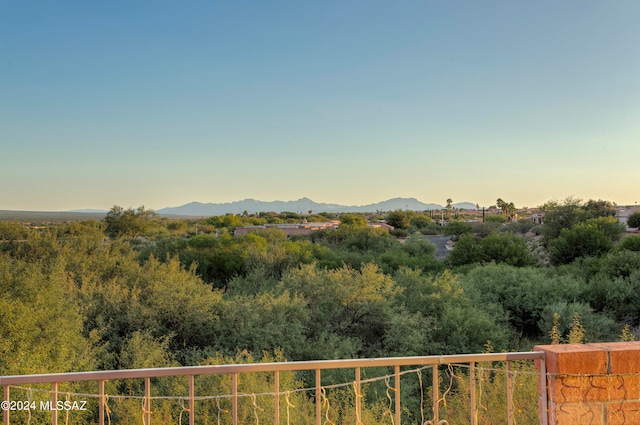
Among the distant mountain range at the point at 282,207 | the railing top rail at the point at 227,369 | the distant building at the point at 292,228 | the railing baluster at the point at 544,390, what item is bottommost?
the distant building at the point at 292,228

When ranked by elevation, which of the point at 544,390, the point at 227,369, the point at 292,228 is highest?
the point at 227,369

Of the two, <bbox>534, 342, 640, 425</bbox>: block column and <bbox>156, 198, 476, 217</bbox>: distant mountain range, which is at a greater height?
<bbox>156, 198, 476, 217</bbox>: distant mountain range

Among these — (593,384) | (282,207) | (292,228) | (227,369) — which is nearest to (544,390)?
(593,384)

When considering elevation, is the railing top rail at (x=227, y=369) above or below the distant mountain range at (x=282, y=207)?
below

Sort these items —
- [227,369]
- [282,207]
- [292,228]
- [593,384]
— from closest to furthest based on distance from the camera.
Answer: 1. [227,369]
2. [593,384]
3. [292,228]
4. [282,207]

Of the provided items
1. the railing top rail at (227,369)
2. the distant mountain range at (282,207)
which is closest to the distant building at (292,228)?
the railing top rail at (227,369)

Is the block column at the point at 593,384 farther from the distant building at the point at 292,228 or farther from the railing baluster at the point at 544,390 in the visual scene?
the distant building at the point at 292,228

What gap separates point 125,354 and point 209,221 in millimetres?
57764

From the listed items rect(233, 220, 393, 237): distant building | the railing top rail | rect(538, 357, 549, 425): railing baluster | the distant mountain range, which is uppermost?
the distant mountain range

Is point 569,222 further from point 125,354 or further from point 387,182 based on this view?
point 125,354

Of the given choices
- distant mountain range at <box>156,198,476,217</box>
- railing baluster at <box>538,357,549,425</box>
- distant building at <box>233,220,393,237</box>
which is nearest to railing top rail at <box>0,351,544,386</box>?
railing baluster at <box>538,357,549,425</box>

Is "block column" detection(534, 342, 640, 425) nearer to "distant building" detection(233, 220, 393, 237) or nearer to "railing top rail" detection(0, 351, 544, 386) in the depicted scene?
"railing top rail" detection(0, 351, 544, 386)

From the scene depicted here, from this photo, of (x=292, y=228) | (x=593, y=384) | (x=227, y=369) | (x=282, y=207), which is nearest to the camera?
(x=227, y=369)

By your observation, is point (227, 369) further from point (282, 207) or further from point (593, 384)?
point (282, 207)
